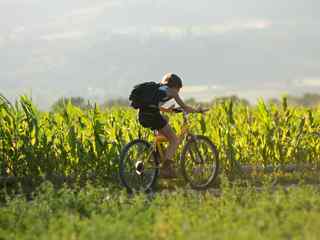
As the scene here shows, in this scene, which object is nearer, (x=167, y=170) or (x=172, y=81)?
(x=172, y=81)

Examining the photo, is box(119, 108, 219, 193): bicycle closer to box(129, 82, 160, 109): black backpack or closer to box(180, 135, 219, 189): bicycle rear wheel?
box(180, 135, 219, 189): bicycle rear wheel

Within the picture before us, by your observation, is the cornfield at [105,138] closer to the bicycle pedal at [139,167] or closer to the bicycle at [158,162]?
the bicycle at [158,162]

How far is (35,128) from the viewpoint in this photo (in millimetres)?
13766

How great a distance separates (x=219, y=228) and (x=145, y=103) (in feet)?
16.0

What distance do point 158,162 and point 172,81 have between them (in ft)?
4.32

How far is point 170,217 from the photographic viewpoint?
29.1 feet

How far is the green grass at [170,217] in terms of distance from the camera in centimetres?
770

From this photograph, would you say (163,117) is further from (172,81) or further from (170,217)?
(170,217)

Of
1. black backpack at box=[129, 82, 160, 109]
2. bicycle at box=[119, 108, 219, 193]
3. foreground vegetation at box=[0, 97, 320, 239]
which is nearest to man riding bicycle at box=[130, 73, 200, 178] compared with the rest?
black backpack at box=[129, 82, 160, 109]

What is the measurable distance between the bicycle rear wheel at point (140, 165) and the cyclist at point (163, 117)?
0.17 metres

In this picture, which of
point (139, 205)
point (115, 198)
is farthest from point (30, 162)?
point (139, 205)

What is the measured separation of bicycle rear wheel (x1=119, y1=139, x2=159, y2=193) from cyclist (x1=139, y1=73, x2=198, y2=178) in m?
0.17

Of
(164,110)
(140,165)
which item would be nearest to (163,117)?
(164,110)

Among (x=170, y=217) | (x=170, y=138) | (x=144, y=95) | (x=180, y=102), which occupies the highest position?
(x=144, y=95)
